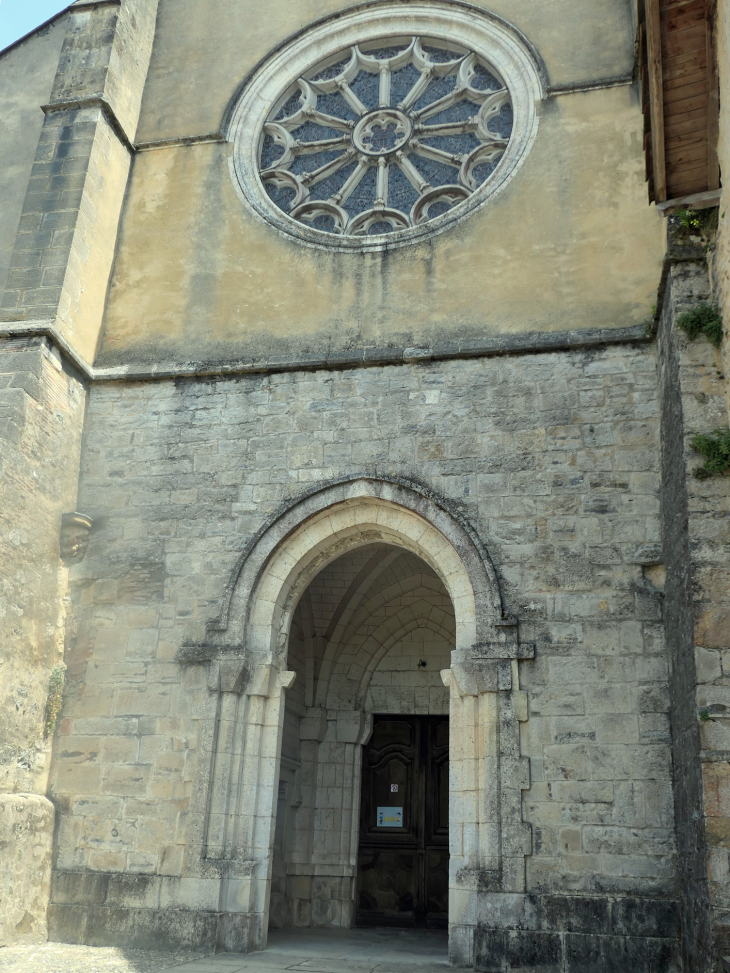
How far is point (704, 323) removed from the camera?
5.33 metres

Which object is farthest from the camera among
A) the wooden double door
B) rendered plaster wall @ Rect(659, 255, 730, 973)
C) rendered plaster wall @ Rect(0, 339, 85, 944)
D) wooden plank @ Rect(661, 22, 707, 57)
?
the wooden double door

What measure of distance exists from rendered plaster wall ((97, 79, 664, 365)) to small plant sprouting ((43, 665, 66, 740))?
2.46m

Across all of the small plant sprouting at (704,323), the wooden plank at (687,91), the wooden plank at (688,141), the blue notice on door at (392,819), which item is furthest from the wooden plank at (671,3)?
the blue notice on door at (392,819)

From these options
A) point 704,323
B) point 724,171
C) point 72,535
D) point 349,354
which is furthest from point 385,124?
point 72,535

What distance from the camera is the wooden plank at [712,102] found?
17.6 ft

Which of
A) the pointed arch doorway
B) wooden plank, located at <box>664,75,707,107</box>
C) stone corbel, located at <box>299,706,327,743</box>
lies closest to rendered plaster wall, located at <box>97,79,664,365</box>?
wooden plank, located at <box>664,75,707,107</box>

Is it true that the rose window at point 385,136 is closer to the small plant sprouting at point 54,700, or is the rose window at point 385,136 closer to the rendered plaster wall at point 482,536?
the rendered plaster wall at point 482,536

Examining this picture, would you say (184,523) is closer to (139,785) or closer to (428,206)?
(139,785)

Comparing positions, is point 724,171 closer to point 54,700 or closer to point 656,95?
point 656,95

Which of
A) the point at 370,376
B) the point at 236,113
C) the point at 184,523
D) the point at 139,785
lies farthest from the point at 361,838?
the point at 236,113

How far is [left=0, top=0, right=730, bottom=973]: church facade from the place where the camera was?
5461 millimetres

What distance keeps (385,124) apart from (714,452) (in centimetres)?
479

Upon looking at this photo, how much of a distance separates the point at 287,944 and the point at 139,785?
1.54 meters

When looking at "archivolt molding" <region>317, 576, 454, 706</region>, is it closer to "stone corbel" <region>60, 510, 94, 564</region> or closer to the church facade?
the church facade
